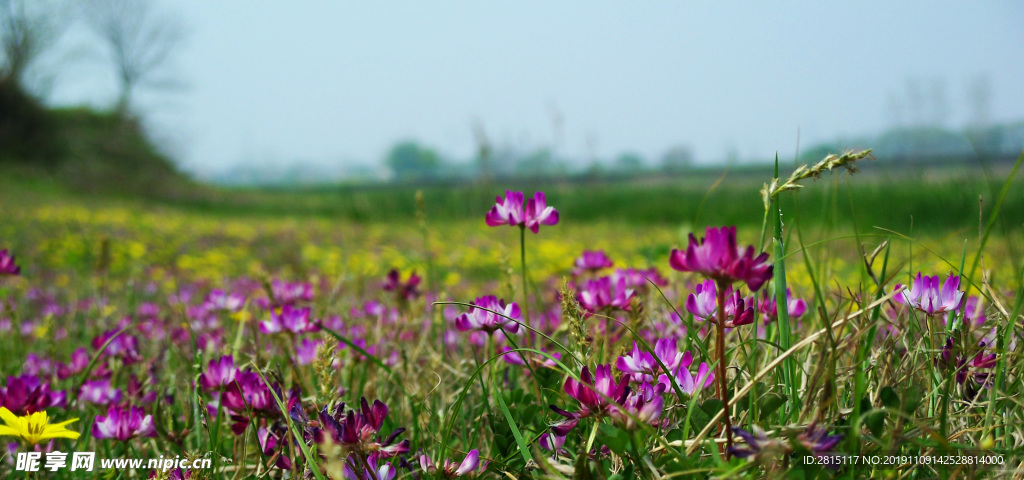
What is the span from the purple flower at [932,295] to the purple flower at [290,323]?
117cm

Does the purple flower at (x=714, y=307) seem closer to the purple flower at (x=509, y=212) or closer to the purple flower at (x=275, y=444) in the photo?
the purple flower at (x=509, y=212)

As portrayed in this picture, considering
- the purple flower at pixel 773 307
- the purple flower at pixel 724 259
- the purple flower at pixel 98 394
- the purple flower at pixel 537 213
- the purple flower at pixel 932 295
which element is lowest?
the purple flower at pixel 98 394

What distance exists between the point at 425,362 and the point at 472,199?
9.05m

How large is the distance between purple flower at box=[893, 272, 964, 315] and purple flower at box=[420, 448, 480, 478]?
73 cm

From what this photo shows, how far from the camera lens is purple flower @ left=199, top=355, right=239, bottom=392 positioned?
1.14 meters

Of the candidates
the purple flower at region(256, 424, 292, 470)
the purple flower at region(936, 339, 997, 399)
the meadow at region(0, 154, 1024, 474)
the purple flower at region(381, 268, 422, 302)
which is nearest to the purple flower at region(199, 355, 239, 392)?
the meadow at region(0, 154, 1024, 474)

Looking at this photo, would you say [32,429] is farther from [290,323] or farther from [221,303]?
[221,303]

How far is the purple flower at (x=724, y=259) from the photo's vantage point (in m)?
0.67

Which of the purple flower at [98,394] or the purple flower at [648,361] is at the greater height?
the purple flower at [648,361]

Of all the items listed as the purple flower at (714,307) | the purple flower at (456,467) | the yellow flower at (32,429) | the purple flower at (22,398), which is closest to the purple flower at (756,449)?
the purple flower at (714,307)

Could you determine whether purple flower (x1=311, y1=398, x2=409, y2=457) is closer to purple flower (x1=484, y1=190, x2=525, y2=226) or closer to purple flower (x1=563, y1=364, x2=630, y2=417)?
purple flower (x1=563, y1=364, x2=630, y2=417)

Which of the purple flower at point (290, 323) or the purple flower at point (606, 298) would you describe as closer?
the purple flower at point (606, 298)

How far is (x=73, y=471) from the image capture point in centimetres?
117

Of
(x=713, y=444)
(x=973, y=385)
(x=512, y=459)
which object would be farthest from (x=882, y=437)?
(x=512, y=459)
